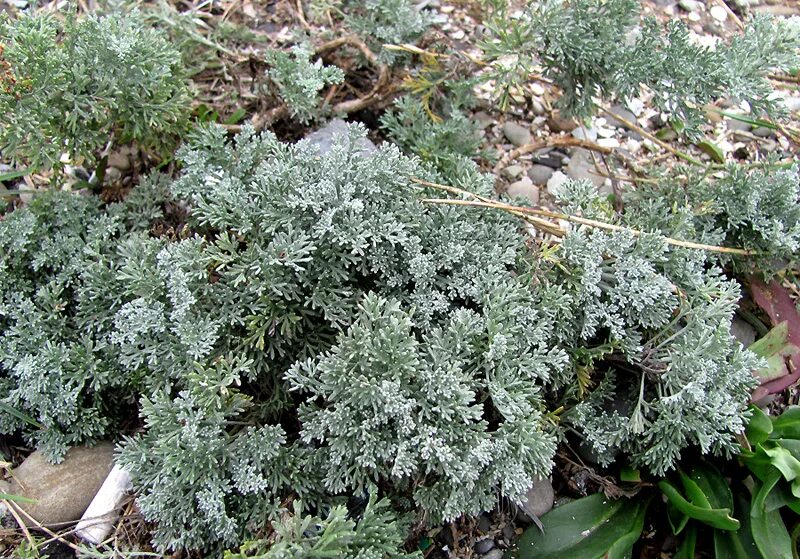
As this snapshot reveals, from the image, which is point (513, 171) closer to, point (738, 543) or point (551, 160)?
point (551, 160)

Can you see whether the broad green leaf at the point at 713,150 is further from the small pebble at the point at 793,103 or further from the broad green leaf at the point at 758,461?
the broad green leaf at the point at 758,461

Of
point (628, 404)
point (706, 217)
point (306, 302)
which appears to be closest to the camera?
point (306, 302)

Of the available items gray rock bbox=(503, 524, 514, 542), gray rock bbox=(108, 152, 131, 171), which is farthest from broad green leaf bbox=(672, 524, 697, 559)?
gray rock bbox=(108, 152, 131, 171)

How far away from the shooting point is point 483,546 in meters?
2.87

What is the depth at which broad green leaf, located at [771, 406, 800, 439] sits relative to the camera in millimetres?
2902

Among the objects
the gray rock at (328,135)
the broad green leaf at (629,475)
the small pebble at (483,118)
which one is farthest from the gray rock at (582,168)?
the broad green leaf at (629,475)

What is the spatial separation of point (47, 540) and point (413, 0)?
3.41 m

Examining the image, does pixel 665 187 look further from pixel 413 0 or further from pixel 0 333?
pixel 0 333

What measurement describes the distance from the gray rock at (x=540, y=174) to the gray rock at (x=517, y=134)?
0.18 meters

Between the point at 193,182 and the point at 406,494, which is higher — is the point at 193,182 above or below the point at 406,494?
above

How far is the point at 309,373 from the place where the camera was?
2543mm

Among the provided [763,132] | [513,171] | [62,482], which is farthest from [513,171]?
[62,482]

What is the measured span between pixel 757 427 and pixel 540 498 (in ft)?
2.92

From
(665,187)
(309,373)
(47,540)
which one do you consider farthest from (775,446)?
(47,540)
